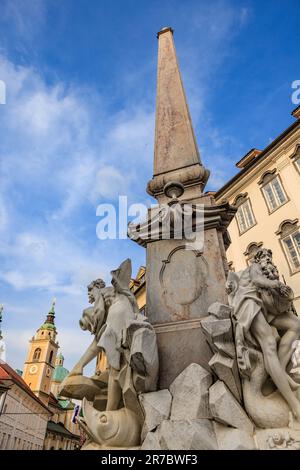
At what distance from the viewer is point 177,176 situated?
4.70 m

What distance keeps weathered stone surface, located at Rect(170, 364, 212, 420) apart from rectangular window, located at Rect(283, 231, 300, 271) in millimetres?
12956

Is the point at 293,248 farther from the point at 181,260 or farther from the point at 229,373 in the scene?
the point at 229,373

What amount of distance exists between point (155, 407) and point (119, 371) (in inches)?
18.8

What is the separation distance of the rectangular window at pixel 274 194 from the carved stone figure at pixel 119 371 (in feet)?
48.4

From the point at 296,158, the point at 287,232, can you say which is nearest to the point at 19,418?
the point at 287,232

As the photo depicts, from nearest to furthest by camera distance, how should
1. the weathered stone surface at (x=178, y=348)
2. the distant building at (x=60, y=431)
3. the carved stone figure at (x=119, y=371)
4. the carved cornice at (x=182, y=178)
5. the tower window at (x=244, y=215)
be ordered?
1. the carved stone figure at (x=119, y=371)
2. the weathered stone surface at (x=178, y=348)
3. the carved cornice at (x=182, y=178)
4. the tower window at (x=244, y=215)
5. the distant building at (x=60, y=431)

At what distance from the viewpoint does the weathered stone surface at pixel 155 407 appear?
2.40 meters

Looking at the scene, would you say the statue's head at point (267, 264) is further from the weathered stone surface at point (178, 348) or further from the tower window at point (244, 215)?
the tower window at point (244, 215)

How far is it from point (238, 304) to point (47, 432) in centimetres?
6419

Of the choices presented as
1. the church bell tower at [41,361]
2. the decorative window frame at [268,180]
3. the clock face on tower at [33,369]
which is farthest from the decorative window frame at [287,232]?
the clock face on tower at [33,369]
